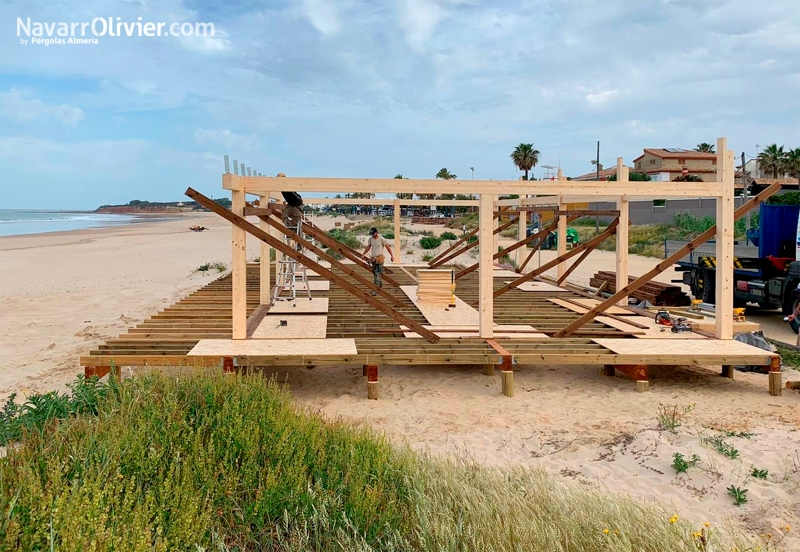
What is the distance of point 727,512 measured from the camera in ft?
14.5

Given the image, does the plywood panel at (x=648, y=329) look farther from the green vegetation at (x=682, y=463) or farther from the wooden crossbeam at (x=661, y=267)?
the green vegetation at (x=682, y=463)

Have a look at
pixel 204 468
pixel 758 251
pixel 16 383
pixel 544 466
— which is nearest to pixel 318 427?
pixel 204 468

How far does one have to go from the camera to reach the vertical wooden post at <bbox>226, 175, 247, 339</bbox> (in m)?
7.89

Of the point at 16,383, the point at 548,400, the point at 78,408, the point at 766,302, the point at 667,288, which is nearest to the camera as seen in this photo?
the point at 78,408

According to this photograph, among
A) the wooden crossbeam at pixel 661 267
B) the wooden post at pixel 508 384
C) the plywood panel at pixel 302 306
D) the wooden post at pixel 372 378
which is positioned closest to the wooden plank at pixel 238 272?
the wooden post at pixel 372 378

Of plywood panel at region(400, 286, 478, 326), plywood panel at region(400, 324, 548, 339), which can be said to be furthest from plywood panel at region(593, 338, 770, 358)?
plywood panel at region(400, 286, 478, 326)

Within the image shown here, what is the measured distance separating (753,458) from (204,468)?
436 centimetres

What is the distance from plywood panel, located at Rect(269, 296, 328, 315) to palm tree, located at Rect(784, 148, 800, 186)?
1960 inches

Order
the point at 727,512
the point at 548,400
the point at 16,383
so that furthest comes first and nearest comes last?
the point at 16,383 → the point at 548,400 → the point at 727,512

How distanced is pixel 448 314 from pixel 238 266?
156 inches

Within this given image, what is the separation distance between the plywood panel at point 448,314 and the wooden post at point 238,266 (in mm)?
2968

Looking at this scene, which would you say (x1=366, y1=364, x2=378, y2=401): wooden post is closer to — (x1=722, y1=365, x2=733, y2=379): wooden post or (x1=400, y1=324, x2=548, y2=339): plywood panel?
(x1=400, y1=324, x2=548, y2=339): plywood panel

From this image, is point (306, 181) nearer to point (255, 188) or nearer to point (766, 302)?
point (255, 188)

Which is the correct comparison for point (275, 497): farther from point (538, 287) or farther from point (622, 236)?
point (538, 287)
